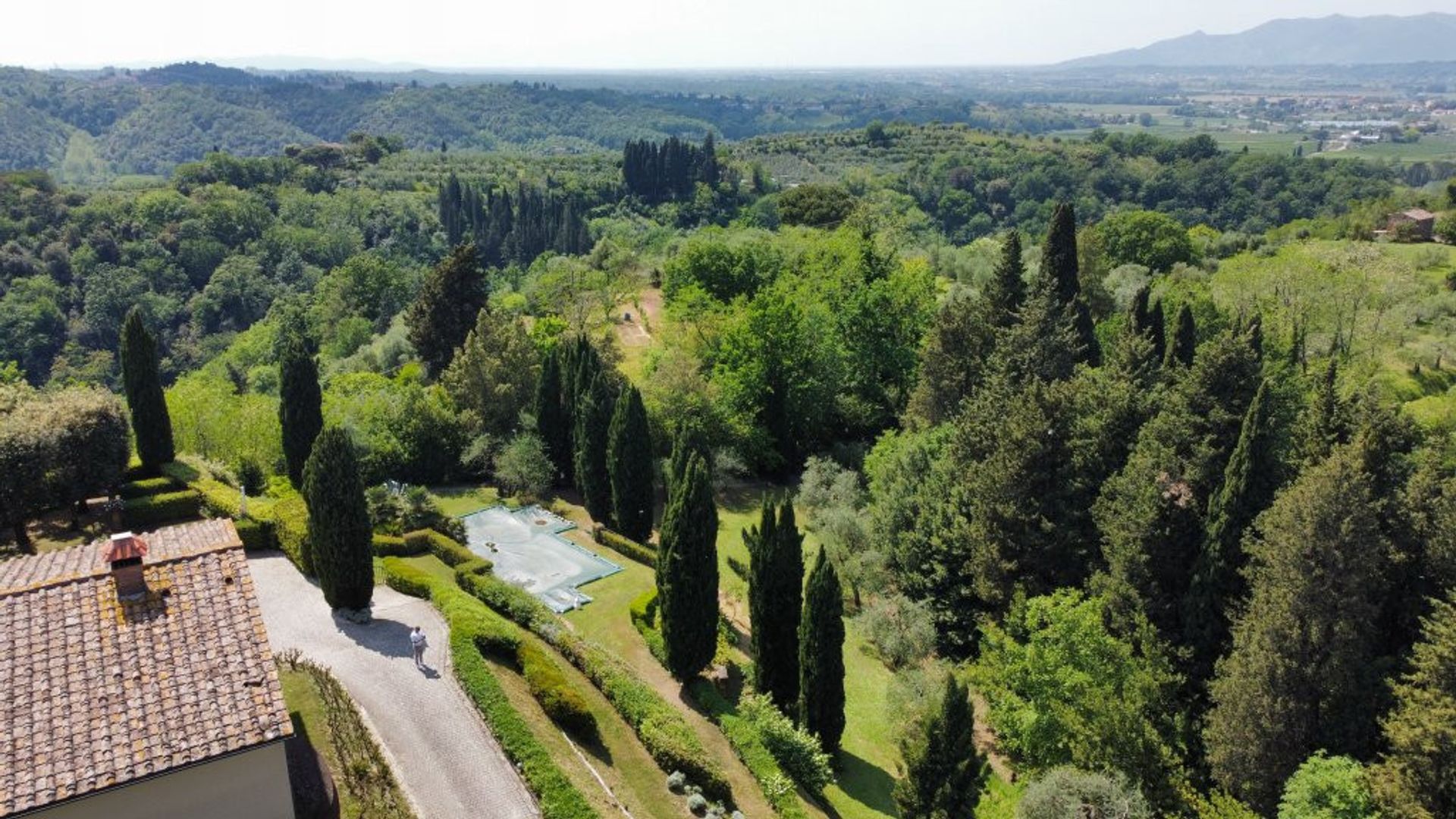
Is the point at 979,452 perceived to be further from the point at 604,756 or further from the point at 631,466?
the point at 604,756

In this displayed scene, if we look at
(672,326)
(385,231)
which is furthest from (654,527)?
(385,231)

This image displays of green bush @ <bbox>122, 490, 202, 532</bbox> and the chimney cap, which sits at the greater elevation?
the chimney cap

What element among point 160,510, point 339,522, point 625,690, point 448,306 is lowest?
point 625,690

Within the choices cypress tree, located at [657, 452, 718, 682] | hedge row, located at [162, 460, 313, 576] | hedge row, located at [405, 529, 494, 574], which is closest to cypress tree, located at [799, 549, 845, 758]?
cypress tree, located at [657, 452, 718, 682]

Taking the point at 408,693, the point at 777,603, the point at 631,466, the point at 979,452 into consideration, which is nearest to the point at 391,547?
the point at 631,466

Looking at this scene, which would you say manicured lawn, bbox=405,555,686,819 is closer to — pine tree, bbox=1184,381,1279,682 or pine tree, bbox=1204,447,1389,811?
pine tree, bbox=1204,447,1389,811

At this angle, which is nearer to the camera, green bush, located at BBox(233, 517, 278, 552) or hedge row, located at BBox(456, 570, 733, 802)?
hedge row, located at BBox(456, 570, 733, 802)

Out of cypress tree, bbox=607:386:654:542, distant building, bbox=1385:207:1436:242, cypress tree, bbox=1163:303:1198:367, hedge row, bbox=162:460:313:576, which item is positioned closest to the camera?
hedge row, bbox=162:460:313:576
